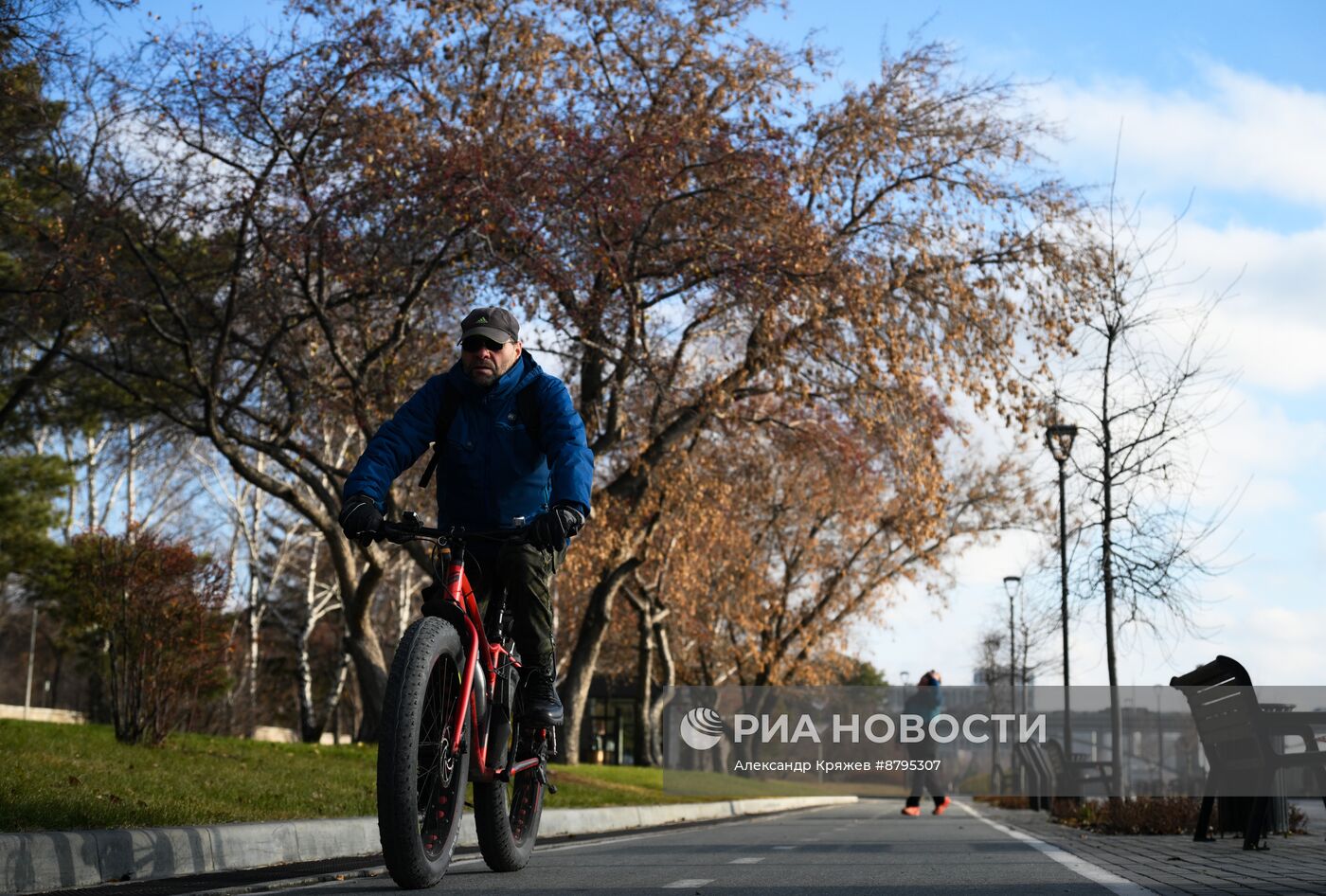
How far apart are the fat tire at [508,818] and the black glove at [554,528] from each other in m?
1.11

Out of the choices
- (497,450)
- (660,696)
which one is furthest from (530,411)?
(660,696)

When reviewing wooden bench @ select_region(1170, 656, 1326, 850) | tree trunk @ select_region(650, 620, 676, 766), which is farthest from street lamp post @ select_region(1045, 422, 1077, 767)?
tree trunk @ select_region(650, 620, 676, 766)

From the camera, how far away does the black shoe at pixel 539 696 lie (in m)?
6.60

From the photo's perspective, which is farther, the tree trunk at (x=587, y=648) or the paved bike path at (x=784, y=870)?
the tree trunk at (x=587, y=648)

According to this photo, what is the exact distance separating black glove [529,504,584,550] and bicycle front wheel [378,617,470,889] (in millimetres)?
497

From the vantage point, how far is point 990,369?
20.4 metres

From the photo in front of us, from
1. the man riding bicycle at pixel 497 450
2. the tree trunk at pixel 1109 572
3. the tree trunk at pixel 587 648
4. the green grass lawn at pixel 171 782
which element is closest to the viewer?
the man riding bicycle at pixel 497 450

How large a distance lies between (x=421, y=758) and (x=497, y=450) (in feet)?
4.45

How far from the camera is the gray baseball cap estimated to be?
6.31 metres

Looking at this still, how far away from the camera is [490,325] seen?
249 inches

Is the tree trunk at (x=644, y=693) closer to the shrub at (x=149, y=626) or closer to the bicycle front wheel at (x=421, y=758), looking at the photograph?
the shrub at (x=149, y=626)

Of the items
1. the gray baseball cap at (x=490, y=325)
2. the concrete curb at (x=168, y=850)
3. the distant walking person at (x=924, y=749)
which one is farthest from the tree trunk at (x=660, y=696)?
the gray baseball cap at (x=490, y=325)

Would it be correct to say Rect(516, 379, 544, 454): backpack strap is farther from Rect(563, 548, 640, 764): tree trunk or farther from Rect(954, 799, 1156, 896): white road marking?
Rect(563, 548, 640, 764): tree trunk

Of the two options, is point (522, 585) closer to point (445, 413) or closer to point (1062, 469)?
point (445, 413)
